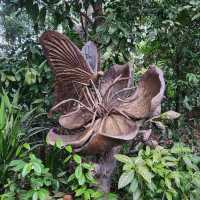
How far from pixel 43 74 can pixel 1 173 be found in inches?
37.9

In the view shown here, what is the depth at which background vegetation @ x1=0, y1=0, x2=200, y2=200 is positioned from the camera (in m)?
1.82

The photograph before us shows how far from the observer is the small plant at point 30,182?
165 centimetres

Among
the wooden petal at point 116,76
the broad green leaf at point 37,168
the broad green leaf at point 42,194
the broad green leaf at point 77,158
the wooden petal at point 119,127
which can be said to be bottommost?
the broad green leaf at point 42,194

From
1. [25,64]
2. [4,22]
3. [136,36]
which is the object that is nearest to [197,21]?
[136,36]

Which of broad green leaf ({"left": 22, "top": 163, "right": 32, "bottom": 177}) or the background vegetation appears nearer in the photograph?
broad green leaf ({"left": 22, "top": 163, "right": 32, "bottom": 177})

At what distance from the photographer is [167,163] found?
5.77 feet

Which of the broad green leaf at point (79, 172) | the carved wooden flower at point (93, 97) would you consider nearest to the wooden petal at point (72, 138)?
the carved wooden flower at point (93, 97)

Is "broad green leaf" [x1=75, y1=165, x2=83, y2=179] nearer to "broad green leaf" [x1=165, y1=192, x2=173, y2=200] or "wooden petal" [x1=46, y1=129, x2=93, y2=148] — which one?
"wooden petal" [x1=46, y1=129, x2=93, y2=148]

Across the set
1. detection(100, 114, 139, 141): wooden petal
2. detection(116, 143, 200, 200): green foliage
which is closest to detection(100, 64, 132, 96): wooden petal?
detection(100, 114, 139, 141): wooden petal

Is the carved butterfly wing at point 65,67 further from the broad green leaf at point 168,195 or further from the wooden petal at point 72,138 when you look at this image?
the broad green leaf at point 168,195

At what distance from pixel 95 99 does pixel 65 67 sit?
249 millimetres

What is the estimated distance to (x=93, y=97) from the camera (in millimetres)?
2016

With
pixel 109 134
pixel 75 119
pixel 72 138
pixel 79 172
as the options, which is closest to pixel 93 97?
pixel 75 119

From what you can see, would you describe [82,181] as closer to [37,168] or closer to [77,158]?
[77,158]
